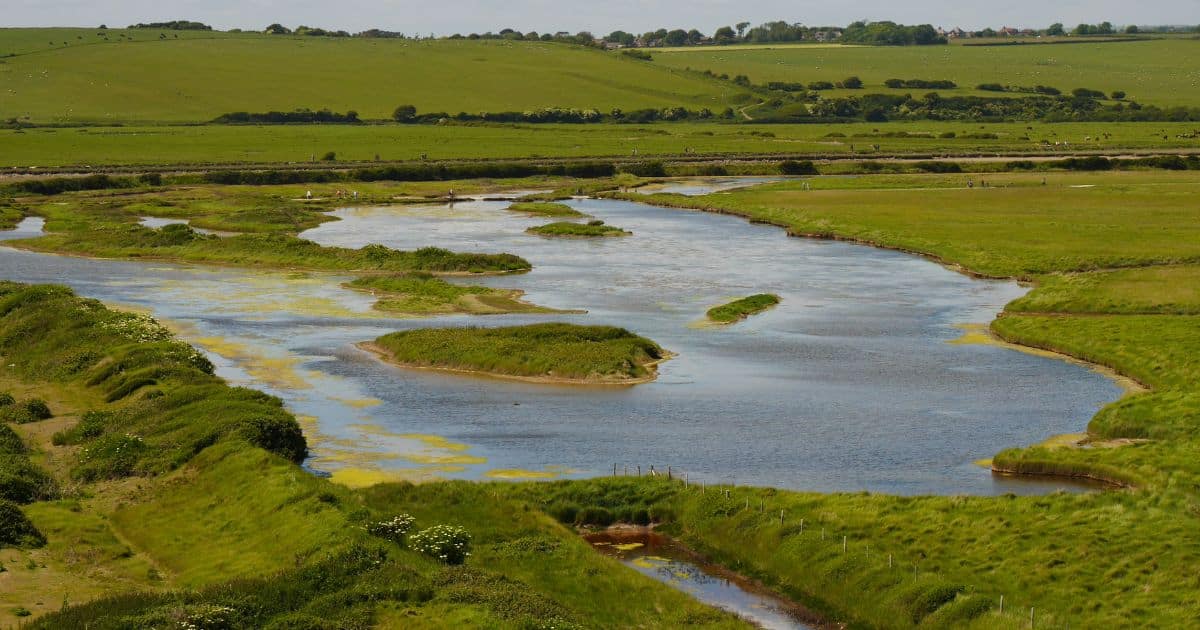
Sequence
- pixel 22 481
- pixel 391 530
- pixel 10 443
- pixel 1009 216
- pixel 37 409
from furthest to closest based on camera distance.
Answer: pixel 1009 216 → pixel 37 409 → pixel 10 443 → pixel 22 481 → pixel 391 530

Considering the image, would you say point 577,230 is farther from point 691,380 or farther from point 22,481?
point 22,481

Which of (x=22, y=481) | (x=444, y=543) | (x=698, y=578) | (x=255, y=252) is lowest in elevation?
(x=255, y=252)

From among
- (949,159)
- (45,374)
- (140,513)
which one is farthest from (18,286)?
(949,159)

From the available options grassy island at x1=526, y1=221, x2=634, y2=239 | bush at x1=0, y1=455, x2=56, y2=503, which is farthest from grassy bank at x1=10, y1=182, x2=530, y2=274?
bush at x1=0, y1=455, x2=56, y2=503

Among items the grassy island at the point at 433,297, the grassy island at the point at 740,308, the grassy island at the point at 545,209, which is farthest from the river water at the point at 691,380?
the grassy island at the point at 545,209

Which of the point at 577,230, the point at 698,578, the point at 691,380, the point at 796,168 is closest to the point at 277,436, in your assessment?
the point at 698,578

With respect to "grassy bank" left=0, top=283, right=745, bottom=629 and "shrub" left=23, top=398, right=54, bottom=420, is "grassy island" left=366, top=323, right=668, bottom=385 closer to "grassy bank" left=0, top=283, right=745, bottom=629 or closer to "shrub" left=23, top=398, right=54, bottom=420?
"grassy bank" left=0, top=283, right=745, bottom=629
